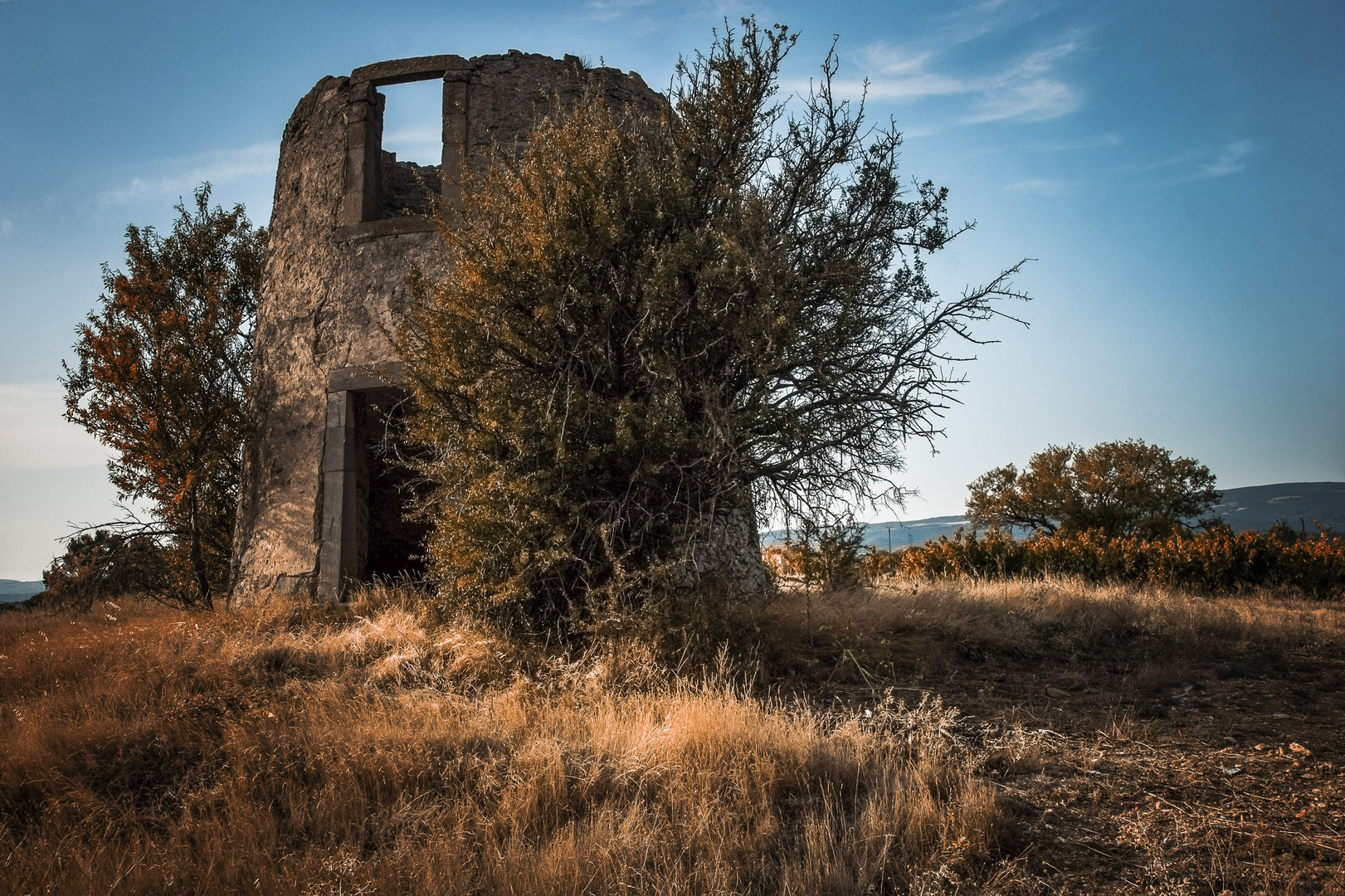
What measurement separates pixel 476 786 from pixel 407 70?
914 cm

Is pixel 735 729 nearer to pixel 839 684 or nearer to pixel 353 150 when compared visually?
pixel 839 684

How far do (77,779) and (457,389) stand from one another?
382cm

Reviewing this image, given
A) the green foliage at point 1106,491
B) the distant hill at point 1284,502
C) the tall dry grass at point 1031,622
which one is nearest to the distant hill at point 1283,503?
the distant hill at point 1284,502

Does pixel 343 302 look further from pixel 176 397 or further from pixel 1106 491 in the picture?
pixel 1106 491

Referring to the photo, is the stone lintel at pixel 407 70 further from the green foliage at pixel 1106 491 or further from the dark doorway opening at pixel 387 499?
the green foliage at pixel 1106 491

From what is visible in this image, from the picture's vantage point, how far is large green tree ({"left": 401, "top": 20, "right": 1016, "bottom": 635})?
6371mm

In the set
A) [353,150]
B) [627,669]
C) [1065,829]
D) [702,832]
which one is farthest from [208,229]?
[1065,829]

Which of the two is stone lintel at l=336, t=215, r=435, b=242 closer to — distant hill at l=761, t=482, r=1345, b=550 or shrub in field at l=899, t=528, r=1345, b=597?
shrub in field at l=899, t=528, r=1345, b=597

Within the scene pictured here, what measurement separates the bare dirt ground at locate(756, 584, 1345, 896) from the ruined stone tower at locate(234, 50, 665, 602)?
555 cm

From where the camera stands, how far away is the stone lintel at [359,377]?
917 centimetres

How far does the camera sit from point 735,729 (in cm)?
445

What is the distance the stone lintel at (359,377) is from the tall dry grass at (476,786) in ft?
12.3

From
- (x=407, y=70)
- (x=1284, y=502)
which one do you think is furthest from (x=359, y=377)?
Answer: (x=1284, y=502)

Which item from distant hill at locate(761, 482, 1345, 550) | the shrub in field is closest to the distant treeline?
the shrub in field
